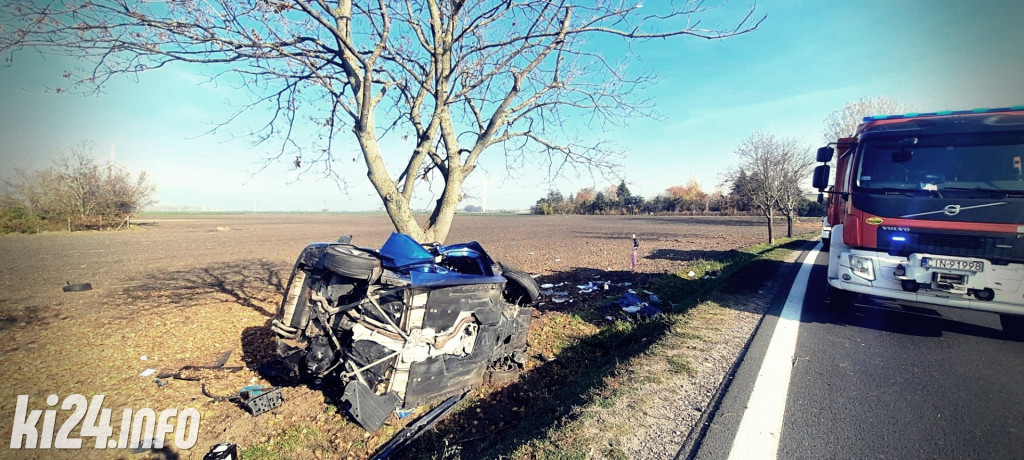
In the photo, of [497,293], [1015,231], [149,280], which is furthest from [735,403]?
[149,280]

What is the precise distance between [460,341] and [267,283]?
359 inches

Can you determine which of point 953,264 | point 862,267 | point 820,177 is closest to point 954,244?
point 953,264

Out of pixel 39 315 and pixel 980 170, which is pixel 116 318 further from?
pixel 980 170

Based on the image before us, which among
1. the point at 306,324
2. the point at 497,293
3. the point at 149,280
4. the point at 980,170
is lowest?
the point at 149,280

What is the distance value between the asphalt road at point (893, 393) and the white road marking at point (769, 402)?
43mm

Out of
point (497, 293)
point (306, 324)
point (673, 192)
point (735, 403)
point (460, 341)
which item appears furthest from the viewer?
point (673, 192)

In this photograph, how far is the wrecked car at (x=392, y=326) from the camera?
10.6 feet

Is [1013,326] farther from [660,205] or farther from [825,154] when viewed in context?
[660,205]

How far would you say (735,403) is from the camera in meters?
2.79

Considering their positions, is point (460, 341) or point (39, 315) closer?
point (460, 341)

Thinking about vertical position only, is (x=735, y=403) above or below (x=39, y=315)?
above

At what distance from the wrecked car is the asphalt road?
212cm

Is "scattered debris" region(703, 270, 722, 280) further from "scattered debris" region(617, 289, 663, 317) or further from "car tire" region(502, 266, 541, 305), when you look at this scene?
"car tire" region(502, 266, 541, 305)

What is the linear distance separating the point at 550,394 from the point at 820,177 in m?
5.42
